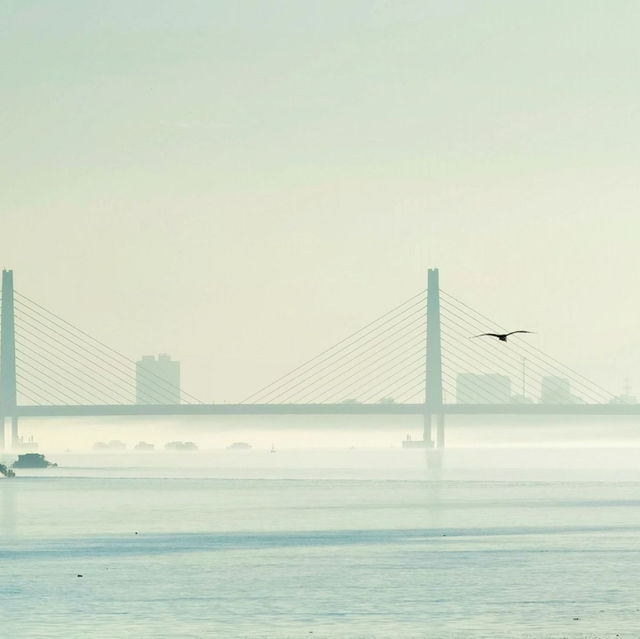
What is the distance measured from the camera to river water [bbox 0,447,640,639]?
31109 millimetres

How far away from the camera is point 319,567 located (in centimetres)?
4284

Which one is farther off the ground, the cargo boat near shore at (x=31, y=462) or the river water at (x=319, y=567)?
the river water at (x=319, y=567)

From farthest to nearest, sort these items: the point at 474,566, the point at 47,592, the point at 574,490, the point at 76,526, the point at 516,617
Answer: the point at 574,490
the point at 76,526
the point at 474,566
the point at 47,592
the point at 516,617

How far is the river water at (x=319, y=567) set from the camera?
3111 cm

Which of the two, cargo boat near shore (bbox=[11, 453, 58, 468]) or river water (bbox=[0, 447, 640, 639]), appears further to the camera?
cargo boat near shore (bbox=[11, 453, 58, 468])

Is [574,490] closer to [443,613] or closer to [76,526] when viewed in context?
[76,526]

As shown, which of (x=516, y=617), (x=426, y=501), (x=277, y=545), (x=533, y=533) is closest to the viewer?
(x=516, y=617)

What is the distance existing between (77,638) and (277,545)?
2235 centimetres

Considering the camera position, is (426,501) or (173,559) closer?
(173,559)

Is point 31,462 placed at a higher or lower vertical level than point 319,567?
lower

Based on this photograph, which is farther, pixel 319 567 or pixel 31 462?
pixel 31 462

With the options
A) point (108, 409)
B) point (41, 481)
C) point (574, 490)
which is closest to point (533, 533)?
point (574, 490)

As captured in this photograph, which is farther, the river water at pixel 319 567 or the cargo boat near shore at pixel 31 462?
the cargo boat near shore at pixel 31 462

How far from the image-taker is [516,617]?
31.7 meters
